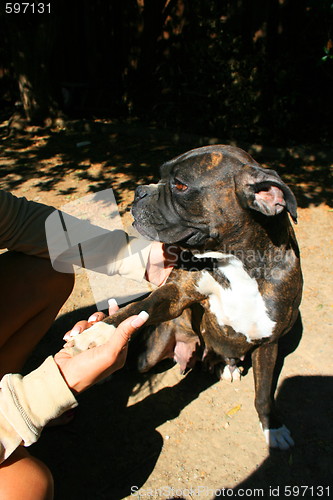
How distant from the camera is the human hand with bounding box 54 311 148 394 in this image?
6.64ft

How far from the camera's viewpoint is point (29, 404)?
1.93 metres

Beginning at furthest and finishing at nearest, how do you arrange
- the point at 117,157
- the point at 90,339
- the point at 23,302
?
the point at 117,157, the point at 23,302, the point at 90,339

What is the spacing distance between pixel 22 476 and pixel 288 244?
188 centimetres

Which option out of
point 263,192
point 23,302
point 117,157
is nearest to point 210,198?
point 263,192

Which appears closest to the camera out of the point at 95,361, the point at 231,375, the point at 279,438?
the point at 95,361

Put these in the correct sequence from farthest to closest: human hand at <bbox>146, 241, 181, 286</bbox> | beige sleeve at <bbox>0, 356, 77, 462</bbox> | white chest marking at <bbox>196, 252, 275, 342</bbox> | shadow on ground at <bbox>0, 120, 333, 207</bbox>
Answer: shadow on ground at <bbox>0, 120, 333, 207</bbox> < human hand at <bbox>146, 241, 181, 286</bbox> < white chest marking at <bbox>196, 252, 275, 342</bbox> < beige sleeve at <bbox>0, 356, 77, 462</bbox>

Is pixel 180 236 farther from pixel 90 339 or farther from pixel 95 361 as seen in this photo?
pixel 95 361

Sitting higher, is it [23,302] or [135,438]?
[23,302]

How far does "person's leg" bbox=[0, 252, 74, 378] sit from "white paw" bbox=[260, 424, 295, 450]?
1.63 metres

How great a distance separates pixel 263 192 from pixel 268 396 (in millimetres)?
1373

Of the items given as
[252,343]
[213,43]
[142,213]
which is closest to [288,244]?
[252,343]

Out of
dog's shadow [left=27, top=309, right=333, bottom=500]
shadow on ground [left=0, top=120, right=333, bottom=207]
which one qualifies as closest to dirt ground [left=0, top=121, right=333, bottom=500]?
dog's shadow [left=27, top=309, right=333, bottom=500]

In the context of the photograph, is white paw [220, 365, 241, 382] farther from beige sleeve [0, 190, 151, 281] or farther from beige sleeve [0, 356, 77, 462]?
beige sleeve [0, 356, 77, 462]

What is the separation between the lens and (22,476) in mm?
2008
